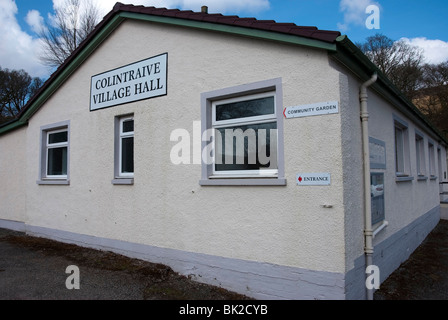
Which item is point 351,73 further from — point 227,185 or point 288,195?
point 227,185

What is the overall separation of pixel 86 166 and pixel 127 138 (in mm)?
1386

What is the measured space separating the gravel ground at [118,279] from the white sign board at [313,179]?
189 centimetres

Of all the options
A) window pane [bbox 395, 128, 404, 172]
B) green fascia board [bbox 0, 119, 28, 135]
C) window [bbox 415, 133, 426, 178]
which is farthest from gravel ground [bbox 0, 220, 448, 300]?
green fascia board [bbox 0, 119, 28, 135]

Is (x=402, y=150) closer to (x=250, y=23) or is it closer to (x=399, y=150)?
(x=399, y=150)

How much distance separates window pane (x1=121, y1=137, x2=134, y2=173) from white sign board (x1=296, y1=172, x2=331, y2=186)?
384cm

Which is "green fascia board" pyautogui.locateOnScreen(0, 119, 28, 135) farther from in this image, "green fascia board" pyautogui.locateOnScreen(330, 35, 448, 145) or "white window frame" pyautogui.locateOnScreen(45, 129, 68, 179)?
"green fascia board" pyautogui.locateOnScreen(330, 35, 448, 145)

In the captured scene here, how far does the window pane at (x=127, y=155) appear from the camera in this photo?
6.95 meters

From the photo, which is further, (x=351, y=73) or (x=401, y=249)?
(x=401, y=249)

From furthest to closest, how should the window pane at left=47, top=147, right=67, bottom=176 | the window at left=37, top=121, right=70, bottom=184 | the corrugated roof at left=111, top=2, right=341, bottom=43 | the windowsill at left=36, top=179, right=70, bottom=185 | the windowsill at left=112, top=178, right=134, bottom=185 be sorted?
the window pane at left=47, top=147, right=67, bottom=176
the window at left=37, top=121, right=70, bottom=184
the windowsill at left=36, top=179, right=70, bottom=185
the windowsill at left=112, top=178, right=134, bottom=185
the corrugated roof at left=111, top=2, right=341, bottom=43

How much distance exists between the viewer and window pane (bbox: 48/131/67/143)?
28.5ft

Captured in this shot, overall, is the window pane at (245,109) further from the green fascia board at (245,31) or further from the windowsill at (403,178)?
the windowsill at (403,178)

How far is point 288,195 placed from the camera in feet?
14.8

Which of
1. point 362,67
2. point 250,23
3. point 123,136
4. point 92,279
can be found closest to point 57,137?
point 123,136

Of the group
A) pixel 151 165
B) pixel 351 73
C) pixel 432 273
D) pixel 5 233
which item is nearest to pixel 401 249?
pixel 432 273
